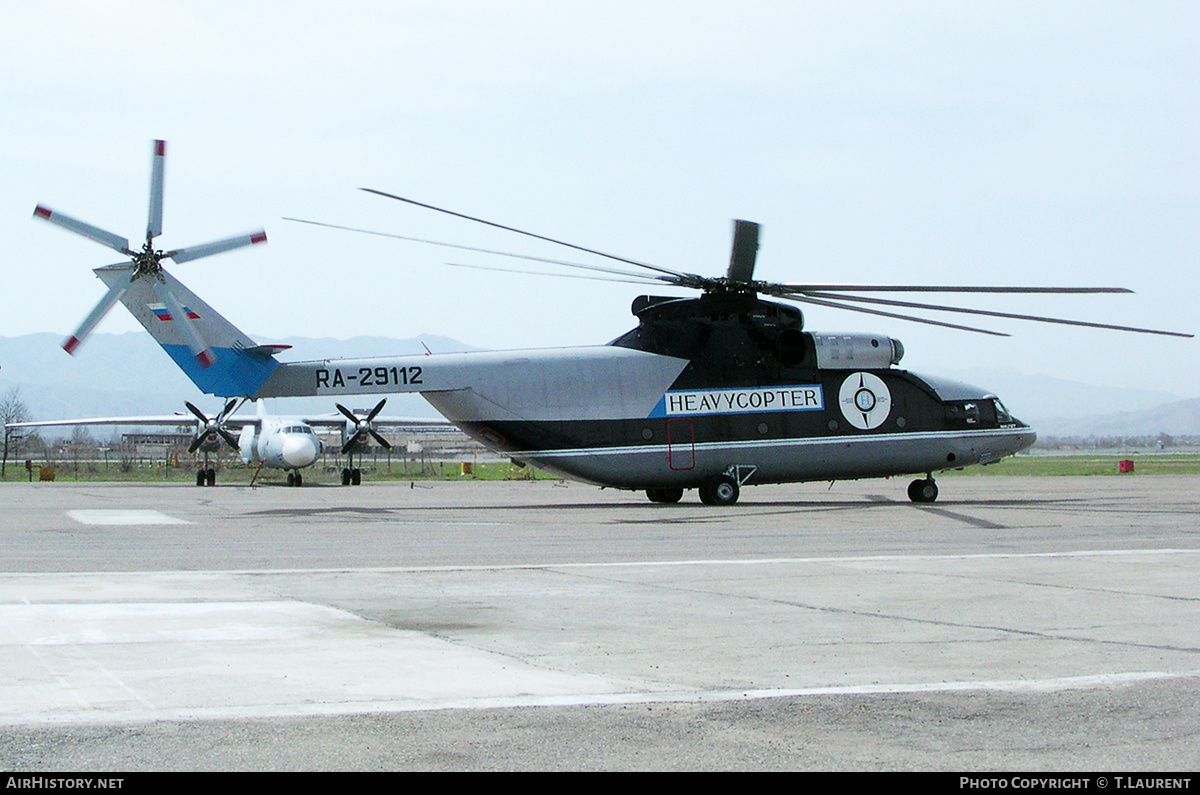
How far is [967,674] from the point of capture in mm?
7629

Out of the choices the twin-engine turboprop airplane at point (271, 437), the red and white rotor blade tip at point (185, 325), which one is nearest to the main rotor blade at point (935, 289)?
the red and white rotor blade tip at point (185, 325)

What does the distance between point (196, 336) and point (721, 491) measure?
11841 mm

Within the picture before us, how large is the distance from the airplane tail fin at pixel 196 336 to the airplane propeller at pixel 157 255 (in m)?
0.03

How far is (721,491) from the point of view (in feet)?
87.0

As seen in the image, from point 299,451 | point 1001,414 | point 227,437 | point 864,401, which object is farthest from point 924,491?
point 227,437

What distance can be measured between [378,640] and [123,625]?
2150mm

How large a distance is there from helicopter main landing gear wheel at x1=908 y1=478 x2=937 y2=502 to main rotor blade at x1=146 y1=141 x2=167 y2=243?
57.6ft

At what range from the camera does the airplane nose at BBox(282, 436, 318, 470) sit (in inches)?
1863

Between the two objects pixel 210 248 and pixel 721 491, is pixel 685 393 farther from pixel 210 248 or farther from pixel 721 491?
pixel 210 248

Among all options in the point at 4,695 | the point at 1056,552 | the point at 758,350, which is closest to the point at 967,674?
the point at 4,695

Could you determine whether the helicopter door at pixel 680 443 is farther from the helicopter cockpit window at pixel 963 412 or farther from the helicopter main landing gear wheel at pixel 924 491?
the helicopter cockpit window at pixel 963 412

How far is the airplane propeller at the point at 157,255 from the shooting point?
78.4 feet

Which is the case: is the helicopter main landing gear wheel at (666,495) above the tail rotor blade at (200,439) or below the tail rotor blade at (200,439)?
below

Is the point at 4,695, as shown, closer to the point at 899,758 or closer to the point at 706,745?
the point at 706,745
